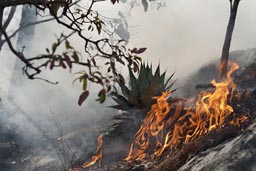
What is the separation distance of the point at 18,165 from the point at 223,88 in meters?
4.57

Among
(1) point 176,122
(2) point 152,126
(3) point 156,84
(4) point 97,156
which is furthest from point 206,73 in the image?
(4) point 97,156

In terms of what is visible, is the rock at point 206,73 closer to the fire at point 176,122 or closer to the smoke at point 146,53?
the smoke at point 146,53

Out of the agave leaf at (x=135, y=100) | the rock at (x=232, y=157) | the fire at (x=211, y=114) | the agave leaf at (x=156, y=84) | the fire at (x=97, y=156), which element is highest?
the agave leaf at (x=156, y=84)

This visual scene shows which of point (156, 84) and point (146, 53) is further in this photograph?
point (146, 53)

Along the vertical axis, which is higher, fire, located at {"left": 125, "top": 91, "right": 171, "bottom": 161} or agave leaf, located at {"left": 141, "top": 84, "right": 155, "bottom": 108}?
agave leaf, located at {"left": 141, "top": 84, "right": 155, "bottom": 108}

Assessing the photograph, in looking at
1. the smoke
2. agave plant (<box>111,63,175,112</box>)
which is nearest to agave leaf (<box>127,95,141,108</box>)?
agave plant (<box>111,63,175,112</box>)

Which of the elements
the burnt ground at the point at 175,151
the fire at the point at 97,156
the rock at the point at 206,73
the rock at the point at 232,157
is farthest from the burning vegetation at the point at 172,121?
the rock at the point at 206,73

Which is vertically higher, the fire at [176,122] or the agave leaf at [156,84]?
the agave leaf at [156,84]

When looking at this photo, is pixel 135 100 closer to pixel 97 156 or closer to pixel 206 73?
pixel 97 156

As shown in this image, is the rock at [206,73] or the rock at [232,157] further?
the rock at [206,73]

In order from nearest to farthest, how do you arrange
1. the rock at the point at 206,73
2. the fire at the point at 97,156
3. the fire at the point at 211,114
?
the fire at the point at 211,114
the fire at the point at 97,156
the rock at the point at 206,73

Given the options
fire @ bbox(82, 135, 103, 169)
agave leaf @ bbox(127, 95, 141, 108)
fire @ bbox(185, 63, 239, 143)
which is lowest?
fire @ bbox(82, 135, 103, 169)

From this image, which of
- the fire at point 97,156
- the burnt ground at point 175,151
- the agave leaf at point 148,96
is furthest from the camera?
the agave leaf at point 148,96

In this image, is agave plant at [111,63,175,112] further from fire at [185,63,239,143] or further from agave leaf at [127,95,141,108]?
fire at [185,63,239,143]
